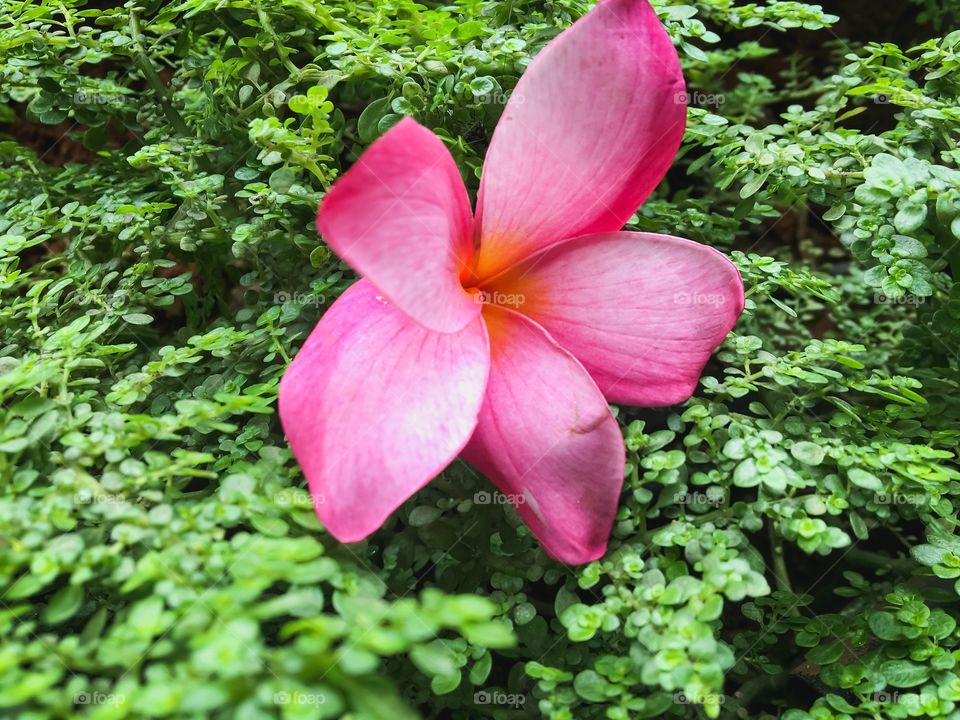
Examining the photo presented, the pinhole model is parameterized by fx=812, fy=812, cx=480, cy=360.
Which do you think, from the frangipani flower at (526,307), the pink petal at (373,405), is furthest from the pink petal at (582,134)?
the pink petal at (373,405)

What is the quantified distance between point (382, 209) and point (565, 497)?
0.30 metres

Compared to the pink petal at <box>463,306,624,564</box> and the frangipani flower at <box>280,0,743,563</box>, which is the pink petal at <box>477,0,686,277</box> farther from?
the pink petal at <box>463,306,624,564</box>

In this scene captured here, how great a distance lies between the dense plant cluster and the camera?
1.80 ft

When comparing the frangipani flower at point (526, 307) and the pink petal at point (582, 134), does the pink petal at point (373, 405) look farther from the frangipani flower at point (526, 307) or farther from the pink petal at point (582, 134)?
the pink petal at point (582, 134)

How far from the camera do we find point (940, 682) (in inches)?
28.0

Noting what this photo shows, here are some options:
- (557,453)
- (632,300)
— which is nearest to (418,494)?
(557,453)

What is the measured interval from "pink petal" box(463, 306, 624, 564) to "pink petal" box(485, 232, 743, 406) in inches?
2.2

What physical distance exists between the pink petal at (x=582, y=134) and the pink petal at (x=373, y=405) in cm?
13

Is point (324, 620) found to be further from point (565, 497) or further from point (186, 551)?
point (565, 497)

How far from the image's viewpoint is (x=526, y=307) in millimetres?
773

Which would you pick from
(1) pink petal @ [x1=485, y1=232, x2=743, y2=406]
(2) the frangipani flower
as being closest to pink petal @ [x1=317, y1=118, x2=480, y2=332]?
(2) the frangipani flower

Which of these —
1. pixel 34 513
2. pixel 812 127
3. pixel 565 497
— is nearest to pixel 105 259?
pixel 34 513

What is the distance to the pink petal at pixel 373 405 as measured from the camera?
2.03 ft

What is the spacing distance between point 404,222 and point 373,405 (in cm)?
15
